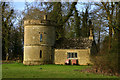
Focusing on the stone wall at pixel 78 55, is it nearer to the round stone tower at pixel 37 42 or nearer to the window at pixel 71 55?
the window at pixel 71 55

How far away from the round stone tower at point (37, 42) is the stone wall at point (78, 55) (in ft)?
4.28

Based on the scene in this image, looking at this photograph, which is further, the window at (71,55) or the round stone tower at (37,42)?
the window at (71,55)

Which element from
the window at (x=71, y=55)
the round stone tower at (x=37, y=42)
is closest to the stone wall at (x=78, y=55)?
the window at (x=71, y=55)

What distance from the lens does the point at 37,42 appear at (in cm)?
3681

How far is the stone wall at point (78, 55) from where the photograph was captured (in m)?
36.3

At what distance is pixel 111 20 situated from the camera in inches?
1286

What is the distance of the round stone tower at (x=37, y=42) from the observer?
120 feet

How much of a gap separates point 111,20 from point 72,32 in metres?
22.1

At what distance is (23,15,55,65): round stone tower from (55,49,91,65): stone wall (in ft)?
4.28

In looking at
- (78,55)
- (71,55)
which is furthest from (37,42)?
(78,55)

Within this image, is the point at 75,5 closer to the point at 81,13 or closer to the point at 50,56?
the point at 81,13

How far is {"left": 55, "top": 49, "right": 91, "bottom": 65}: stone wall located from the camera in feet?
119

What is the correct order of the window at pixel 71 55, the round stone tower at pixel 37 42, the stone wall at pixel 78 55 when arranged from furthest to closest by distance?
the window at pixel 71 55 < the round stone tower at pixel 37 42 < the stone wall at pixel 78 55

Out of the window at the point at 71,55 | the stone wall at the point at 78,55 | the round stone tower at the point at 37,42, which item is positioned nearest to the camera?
the stone wall at the point at 78,55
